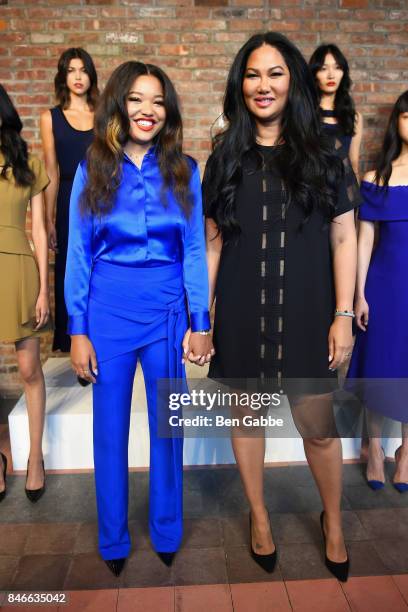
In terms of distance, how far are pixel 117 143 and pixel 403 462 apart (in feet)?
6.41

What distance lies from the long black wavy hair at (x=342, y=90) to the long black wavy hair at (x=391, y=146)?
1.67ft

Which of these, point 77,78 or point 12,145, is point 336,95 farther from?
point 12,145

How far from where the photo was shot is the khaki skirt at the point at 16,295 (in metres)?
2.26

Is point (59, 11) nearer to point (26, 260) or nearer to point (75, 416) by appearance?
point (26, 260)

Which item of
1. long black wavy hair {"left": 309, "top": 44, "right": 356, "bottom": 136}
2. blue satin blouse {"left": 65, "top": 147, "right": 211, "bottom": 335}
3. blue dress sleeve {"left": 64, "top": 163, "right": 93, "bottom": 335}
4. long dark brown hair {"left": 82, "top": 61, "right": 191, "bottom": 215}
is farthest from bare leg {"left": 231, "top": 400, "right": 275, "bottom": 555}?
long black wavy hair {"left": 309, "top": 44, "right": 356, "bottom": 136}

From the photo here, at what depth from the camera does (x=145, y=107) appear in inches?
66.6

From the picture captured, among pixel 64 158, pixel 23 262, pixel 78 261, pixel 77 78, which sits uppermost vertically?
pixel 77 78

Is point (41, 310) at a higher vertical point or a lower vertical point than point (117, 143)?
lower

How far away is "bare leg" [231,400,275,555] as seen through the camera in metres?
2.02

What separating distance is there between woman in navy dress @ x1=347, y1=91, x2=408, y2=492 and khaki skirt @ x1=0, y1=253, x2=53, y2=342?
144 centimetres

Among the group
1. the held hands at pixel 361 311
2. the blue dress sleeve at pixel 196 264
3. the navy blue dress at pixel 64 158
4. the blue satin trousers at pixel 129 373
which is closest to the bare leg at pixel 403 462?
the held hands at pixel 361 311

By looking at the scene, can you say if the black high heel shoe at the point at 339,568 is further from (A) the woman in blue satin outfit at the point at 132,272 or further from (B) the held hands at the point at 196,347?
(B) the held hands at the point at 196,347

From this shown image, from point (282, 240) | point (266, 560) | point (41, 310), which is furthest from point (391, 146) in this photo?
point (266, 560)

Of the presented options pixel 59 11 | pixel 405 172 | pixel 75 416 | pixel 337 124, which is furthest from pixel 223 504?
pixel 59 11
